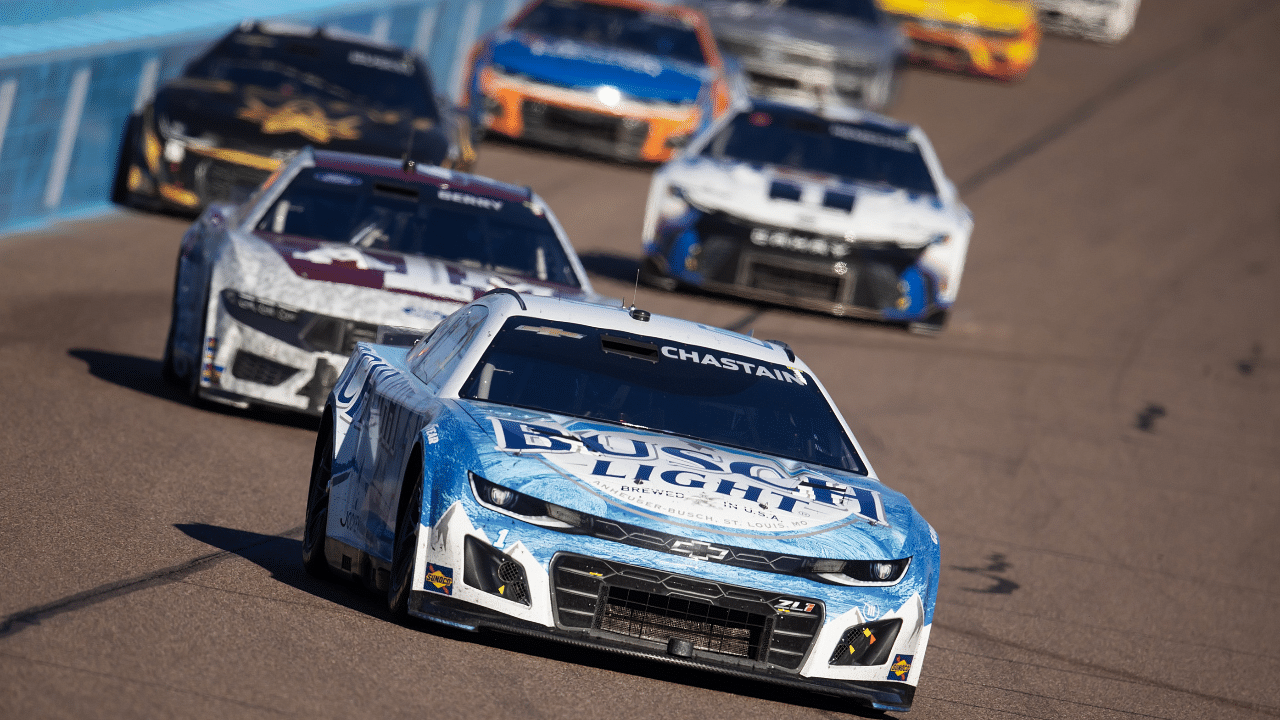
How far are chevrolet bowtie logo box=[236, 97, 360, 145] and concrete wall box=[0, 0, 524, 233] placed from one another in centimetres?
130

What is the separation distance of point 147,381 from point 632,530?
542 cm

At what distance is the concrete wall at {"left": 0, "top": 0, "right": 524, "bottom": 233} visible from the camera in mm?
14602

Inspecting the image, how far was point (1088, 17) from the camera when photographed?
32719mm

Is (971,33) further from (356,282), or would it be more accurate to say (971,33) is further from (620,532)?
(620,532)

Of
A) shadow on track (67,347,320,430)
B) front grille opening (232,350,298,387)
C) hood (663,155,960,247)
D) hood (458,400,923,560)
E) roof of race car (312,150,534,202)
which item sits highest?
hood (458,400,923,560)

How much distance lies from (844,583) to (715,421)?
974mm

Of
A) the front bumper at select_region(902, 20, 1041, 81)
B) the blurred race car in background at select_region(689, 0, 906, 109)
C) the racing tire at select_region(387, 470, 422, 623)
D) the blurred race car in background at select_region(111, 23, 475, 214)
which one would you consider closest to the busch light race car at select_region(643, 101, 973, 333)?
the blurred race car in background at select_region(111, 23, 475, 214)

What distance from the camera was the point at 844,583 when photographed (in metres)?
6.20

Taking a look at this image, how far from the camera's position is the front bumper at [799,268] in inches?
590

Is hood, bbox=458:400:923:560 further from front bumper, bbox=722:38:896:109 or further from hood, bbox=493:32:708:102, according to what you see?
front bumper, bbox=722:38:896:109

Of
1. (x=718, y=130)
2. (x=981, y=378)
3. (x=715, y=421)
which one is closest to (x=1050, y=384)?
(x=981, y=378)

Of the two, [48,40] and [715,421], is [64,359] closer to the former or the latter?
[715,421]

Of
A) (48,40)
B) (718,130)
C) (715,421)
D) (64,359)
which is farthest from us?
(48,40)

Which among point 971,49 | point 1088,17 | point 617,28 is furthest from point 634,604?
point 1088,17
